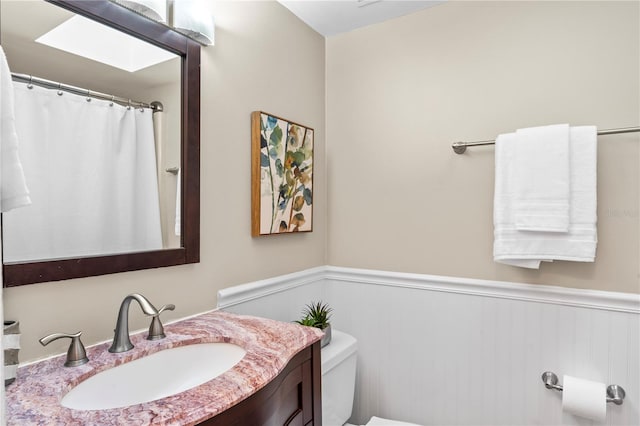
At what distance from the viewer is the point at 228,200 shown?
145 centimetres

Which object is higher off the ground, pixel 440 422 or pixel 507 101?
pixel 507 101

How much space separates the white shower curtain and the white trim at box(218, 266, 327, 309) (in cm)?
36

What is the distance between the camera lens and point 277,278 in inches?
66.7

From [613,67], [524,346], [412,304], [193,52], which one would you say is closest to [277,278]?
[412,304]

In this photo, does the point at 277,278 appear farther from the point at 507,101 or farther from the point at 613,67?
the point at 613,67

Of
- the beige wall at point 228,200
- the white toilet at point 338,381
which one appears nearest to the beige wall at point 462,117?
the beige wall at point 228,200

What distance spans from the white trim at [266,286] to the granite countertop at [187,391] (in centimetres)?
16

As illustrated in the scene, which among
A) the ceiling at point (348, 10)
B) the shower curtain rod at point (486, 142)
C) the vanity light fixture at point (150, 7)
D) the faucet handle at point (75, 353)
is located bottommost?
the faucet handle at point (75, 353)

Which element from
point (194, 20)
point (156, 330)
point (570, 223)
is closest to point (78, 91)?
point (194, 20)

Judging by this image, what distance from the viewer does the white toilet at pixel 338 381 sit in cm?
151

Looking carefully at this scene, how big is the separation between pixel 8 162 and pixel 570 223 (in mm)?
1650

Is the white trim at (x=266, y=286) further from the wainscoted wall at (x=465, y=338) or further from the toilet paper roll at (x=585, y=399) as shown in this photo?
the toilet paper roll at (x=585, y=399)

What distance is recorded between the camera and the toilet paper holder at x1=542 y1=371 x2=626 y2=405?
1394 mm

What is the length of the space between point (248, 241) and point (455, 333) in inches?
40.8
